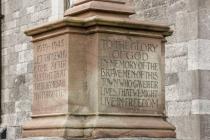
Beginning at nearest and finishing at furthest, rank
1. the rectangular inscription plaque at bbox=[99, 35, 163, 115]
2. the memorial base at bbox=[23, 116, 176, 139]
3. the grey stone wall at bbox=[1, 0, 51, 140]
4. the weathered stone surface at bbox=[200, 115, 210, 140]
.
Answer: the memorial base at bbox=[23, 116, 176, 139] < the rectangular inscription plaque at bbox=[99, 35, 163, 115] < the weathered stone surface at bbox=[200, 115, 210, 140] < the grey stone wall at bbox=[1, 0, 51, 140]

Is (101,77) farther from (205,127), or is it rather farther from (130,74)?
(205,127)

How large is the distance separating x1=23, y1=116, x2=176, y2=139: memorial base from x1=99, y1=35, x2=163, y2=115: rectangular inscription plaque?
3.7 inches

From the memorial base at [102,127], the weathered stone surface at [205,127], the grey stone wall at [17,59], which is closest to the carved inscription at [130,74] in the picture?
the memorial base at [102,127]

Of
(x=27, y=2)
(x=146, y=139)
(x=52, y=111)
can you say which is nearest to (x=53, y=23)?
(x=52, y=111)

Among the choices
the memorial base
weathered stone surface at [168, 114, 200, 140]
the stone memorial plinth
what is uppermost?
the stone memorial plinth

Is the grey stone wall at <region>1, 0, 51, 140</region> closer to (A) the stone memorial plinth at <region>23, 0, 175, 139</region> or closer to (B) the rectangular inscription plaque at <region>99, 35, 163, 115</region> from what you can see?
(A) the stone memorial plinth at <region>23, 0, 175, 139</region>

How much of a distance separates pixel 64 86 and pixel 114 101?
0.45 m

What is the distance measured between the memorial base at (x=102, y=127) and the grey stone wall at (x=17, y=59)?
292 inches

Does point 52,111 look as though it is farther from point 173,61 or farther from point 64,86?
point 173,61

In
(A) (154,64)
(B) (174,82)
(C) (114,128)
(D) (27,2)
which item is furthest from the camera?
(D) (27,2)

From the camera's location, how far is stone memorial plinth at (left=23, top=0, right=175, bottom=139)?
19.1 feet

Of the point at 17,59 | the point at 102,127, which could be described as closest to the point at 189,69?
the point at 102,127

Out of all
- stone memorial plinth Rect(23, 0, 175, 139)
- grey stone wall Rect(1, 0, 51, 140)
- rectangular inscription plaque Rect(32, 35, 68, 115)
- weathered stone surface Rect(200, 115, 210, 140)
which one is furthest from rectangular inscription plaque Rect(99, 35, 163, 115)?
grey stone wall Rect(1, 0, 51, 140)

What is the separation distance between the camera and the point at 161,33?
20.5 ft
